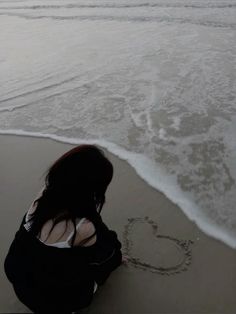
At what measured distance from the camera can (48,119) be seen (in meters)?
5.48

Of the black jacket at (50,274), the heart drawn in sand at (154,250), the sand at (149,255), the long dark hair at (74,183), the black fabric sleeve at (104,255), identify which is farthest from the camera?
the heart drawn in sand at (154,250)

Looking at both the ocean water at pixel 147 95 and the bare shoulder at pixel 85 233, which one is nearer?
the bare shoulder at pixel 85 233

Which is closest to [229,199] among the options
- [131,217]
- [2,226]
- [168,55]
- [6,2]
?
[131,217]

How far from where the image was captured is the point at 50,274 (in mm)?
2436

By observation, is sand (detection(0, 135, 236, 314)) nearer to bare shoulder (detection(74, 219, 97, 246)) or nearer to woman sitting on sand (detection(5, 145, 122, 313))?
woman sitting on sand (detection(5, 145, 122, 313))

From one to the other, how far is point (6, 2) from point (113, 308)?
589 inches

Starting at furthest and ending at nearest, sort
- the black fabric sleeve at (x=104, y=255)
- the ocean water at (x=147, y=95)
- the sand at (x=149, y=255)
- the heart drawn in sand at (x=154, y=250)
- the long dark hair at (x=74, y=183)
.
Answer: the ocean water at (x=147, y=95) → the heart drawn in sand at (x=154, y=250) → the sand at (x=149, y=255) → the black fabric sleeve at (x=104, y=255) → the long dark hair at (x=74, y=183)

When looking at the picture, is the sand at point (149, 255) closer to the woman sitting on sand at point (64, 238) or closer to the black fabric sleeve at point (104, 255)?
the black fabric sleeve at point (104, 255)

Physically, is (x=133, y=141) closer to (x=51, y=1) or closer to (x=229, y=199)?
(x=229, y=199)

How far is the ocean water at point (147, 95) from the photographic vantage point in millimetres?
4035

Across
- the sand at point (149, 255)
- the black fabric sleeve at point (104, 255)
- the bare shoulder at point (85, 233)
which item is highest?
the bare shoulder at point (85, 233)

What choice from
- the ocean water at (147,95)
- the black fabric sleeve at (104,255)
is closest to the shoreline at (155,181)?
the ocean water at (147,95)

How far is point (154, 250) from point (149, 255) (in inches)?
2.5

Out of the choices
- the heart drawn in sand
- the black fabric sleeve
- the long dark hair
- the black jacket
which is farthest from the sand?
the long dark hair
